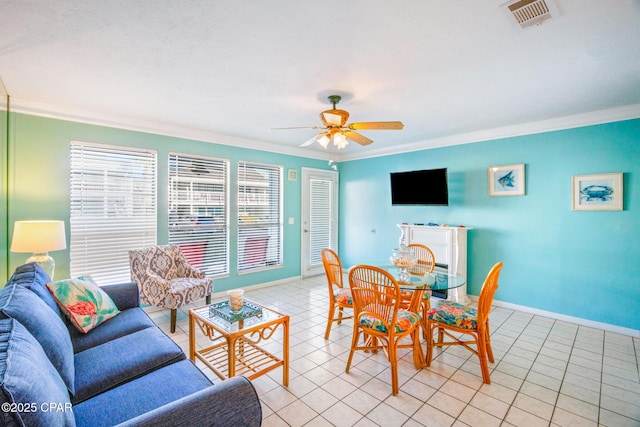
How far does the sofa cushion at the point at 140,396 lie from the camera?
1.34 meters

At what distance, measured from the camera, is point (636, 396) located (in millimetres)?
2264

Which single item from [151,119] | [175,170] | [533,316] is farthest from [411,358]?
[151,119]

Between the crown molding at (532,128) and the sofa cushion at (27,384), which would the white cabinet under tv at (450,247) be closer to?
the crown molding at (532,128)

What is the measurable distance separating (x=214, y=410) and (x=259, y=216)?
405 centimetres

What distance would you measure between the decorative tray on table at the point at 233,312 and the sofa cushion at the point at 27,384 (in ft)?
3.96

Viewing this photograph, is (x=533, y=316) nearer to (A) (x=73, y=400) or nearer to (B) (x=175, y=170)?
(A) (x=73, y=400)

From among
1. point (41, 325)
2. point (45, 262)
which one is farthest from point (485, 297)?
point (45, 262)

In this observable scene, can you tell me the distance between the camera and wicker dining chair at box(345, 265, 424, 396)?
2309 mm

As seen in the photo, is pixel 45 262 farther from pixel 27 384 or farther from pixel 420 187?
pixel 420 187

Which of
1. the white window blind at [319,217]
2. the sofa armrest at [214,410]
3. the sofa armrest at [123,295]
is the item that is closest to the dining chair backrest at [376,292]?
the sofa armrest at [214,410]

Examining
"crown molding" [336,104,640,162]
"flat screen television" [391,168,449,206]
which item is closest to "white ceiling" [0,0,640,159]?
"crown molding" [336,104,640,162]

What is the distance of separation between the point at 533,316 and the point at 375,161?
11.2ft

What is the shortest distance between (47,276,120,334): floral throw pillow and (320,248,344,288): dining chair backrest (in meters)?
1.96

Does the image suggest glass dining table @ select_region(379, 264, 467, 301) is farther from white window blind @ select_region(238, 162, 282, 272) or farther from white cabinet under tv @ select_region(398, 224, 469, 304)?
white window blind @ select_region(238, 162, 282, 272)
